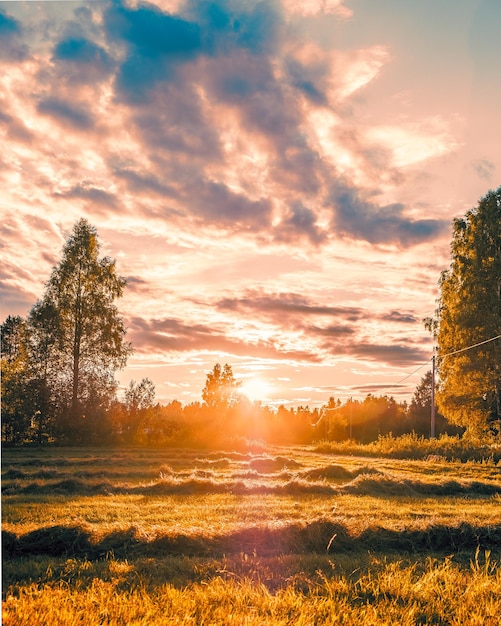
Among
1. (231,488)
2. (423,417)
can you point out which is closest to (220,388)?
(423,417)

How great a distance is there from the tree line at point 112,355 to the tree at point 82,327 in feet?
0.20

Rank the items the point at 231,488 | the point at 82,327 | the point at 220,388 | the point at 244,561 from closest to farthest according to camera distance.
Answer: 1. the point at 244,561
2. the point at 231,488
3. the point at 82,327
4. the point at 220,388

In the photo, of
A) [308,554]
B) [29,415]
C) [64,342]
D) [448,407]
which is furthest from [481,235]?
[308,554]

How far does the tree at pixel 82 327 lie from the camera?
3419 cm

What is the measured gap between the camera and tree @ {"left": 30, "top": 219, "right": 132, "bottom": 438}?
3419 cm

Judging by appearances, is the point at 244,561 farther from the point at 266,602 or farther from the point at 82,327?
the point at 82,327

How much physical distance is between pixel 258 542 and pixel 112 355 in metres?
30.0

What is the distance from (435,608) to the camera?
15.7 ft

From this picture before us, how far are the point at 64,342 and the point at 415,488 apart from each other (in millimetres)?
25376

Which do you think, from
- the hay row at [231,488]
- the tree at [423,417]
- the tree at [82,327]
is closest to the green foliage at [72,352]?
the tree at [82,327]

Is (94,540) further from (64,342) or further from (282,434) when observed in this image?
(282,434)

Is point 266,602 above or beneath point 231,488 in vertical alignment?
above

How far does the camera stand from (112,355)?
35750mm

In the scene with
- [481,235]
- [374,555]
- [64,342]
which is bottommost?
[374,555]
